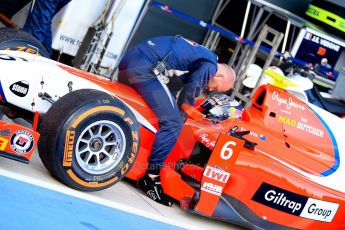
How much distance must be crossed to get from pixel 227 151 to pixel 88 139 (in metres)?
1.21

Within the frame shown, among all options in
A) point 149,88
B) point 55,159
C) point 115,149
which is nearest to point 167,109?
point 149,88

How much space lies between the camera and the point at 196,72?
19.1 ft

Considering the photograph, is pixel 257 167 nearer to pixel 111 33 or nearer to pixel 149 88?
pixel 149 88

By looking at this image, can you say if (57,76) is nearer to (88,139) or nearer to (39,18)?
(88,139)

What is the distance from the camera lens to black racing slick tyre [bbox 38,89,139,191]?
4.87m

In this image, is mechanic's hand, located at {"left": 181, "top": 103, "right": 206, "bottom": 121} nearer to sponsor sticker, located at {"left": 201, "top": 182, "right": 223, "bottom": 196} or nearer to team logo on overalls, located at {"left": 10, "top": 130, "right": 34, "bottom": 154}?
sponsor sticker, located at {"left": 201, "top": 182, "right": 223, "bottom": 196}

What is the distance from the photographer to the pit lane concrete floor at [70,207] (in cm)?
431

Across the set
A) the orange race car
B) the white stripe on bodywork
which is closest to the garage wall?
the orange race car

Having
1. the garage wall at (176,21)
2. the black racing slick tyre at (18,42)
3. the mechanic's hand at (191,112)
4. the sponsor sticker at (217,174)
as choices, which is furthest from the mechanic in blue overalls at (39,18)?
the garage wall at (176,21)

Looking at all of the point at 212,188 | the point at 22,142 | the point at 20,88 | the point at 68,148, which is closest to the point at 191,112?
the point at 212,188

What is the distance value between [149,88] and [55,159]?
1.23 metres

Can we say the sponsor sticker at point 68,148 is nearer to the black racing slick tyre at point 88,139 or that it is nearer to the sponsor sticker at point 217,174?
the black racing slick tyre at point 88,139

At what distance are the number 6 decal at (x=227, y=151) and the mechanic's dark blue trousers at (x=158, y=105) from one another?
1.43 feet

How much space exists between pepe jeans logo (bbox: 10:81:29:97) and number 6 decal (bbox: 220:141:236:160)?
1.66 metres
